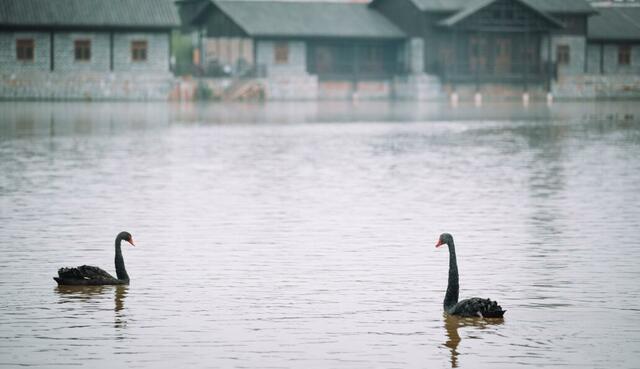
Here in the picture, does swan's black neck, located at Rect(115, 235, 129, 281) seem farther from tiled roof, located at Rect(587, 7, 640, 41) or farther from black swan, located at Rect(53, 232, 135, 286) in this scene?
tiled roof, located at Rect(587, 7, 640, 41)

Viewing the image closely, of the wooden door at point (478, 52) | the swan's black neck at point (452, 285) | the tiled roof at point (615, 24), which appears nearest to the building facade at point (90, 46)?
the wooden door at point (478, 52)

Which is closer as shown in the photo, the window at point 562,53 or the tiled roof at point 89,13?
the tiled roof at point 89,13

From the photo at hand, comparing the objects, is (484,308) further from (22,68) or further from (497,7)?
(497,7)

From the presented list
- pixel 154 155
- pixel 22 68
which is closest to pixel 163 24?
pixel 22 68

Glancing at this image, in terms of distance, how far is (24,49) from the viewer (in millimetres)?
74875

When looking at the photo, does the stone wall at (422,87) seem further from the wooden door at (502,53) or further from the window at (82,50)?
the window at (82,50)

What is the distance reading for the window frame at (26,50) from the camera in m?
74.9

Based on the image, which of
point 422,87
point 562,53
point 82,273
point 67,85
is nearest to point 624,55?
point 562,53

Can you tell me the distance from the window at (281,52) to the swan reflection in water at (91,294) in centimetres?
6754

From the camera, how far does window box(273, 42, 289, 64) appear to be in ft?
271

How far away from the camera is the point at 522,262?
17469 mm

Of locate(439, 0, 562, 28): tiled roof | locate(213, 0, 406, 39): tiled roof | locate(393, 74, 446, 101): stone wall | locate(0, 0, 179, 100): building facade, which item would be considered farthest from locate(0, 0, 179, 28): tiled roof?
locate(439, 0, 562, 28): tiled roof

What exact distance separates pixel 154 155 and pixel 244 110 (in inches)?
1205

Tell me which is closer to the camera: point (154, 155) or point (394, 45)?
point (154, 155)
